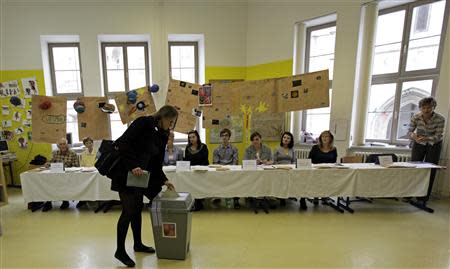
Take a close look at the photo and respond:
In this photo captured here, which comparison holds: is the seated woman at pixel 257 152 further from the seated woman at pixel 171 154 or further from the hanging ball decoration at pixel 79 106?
the hanging ball decoration at pixel 79 106

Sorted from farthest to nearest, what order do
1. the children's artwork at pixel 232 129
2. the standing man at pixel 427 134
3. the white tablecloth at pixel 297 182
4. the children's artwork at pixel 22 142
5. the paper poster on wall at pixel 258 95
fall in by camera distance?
the children's artwork at pixel 232 129 → the children's artwork at pixel 22 142 → the paper poster on wall at pixel 258 95 → the standing man at pixel 427 134 → the white tablecloth at pixel 297 182

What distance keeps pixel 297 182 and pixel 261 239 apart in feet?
2.99

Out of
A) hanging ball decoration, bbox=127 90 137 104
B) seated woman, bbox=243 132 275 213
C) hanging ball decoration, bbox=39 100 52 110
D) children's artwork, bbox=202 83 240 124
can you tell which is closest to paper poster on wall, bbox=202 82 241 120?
children's artwork, bbox=202 83 240 124

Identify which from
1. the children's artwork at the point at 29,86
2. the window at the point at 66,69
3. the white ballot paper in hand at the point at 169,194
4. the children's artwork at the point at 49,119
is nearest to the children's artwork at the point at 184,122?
the children's artwork at the point at 49,119

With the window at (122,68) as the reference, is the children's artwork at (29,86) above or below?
below

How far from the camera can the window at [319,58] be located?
440 centimetres

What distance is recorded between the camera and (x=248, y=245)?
227cm

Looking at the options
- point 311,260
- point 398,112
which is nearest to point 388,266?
point 311,260

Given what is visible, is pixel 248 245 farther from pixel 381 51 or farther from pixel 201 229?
pixel 381 51

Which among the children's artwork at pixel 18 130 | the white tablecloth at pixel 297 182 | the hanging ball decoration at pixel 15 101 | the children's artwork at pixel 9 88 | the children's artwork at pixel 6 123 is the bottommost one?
the white tablecloth at pixel 297 182

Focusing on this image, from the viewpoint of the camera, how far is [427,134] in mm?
3199

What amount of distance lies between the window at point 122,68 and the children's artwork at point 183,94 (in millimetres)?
1382

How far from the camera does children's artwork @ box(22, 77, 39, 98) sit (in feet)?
14.9

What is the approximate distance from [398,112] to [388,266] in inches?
119
